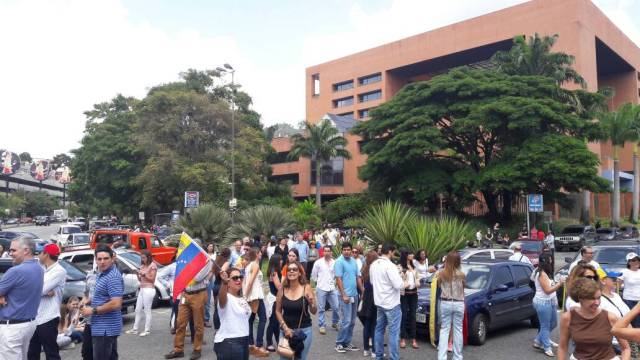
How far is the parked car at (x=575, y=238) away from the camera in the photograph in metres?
30.4

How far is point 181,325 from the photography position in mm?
7988

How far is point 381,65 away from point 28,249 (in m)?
59.9

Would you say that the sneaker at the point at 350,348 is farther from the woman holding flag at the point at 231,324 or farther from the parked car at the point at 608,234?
the parked car at the point at 608,234

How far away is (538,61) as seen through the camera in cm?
3812

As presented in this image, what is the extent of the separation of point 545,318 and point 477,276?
5.16 ft

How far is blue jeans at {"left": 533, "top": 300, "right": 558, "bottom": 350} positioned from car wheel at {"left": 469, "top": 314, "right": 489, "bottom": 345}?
2.98 feet

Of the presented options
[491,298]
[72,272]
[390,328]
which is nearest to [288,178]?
[72,272]

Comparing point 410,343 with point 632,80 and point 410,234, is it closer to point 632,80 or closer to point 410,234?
point 410,234

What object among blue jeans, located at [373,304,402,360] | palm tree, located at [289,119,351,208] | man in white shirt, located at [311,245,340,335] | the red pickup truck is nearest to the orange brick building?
palm tree, located at [289,119,351,208]

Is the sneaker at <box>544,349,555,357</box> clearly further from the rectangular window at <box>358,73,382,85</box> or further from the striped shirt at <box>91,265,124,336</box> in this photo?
the rectangular window at <box>358,73,382,85</box>

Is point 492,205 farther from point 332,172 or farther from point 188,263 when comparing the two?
point 188,263

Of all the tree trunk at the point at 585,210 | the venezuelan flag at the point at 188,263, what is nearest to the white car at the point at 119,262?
the venezuelan flag at the point at 188,263

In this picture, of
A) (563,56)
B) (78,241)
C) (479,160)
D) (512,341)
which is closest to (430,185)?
(479,160)

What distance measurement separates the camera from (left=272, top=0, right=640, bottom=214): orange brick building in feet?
156
